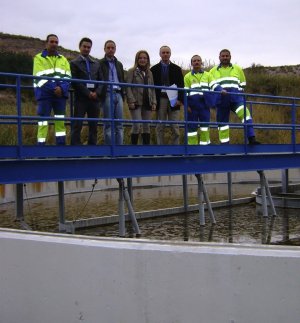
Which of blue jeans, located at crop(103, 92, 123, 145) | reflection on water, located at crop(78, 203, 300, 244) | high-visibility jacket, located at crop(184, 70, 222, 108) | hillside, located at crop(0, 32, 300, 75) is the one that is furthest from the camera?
hillside, located at crop(0, 32, 300, 75)

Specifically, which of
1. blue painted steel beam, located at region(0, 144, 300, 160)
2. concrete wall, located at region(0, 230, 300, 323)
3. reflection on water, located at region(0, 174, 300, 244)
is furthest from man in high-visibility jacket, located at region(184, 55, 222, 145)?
concrete wall, located at region(0, 230, 300, 323)

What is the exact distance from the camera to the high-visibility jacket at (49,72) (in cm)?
705

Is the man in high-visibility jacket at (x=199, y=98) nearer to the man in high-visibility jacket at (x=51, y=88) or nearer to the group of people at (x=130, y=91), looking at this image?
the group of people at (x=130, y=91)

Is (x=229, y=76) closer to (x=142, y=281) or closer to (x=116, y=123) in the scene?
(x=116, y=123)

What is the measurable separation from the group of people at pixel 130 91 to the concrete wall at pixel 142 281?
296 centimetres

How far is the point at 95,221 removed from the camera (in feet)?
30.1

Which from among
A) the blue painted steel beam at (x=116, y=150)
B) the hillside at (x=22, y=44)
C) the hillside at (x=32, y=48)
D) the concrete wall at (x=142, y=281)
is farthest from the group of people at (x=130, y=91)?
the hillside at (x=22, y=44)

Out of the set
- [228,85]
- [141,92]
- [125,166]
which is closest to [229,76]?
[228,85]

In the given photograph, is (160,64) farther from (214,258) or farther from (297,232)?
(214,258)

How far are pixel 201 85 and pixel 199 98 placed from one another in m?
0.39

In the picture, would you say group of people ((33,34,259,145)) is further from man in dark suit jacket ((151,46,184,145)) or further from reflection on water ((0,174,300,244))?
reflection on water ((0,174,300,244))

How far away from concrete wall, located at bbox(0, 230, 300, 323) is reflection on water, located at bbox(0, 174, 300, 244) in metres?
4.54

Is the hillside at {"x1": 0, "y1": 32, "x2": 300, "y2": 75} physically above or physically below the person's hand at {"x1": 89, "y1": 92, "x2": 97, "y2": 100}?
above

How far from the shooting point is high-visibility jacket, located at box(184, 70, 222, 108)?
8.83 meters
